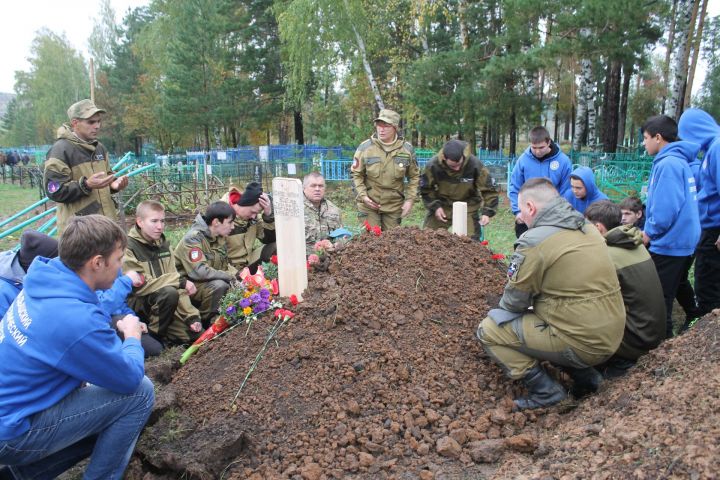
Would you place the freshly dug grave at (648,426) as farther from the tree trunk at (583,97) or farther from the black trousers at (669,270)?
the tree trunk at (583,97)

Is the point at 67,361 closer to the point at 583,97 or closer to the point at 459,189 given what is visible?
the point at 459,189

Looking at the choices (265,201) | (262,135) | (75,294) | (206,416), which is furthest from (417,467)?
(262,135)

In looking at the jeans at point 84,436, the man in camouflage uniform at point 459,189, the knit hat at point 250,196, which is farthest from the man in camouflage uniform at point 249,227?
the jeans at point 84,436

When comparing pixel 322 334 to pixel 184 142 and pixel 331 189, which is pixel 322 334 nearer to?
pixel 331 189

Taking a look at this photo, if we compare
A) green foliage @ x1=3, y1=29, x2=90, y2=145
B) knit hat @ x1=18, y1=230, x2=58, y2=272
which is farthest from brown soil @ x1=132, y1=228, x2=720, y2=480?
green foliage @ x1=3, y1=29, x2=90, y2=145

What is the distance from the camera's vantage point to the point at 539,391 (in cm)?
300

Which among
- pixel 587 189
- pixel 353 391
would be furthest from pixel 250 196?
pixel 587 189

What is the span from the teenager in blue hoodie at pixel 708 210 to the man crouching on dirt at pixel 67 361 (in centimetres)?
429

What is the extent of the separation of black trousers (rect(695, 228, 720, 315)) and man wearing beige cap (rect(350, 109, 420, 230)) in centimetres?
281

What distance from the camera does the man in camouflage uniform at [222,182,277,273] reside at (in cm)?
536

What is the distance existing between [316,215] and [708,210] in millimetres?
3632

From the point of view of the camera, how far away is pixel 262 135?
43062 millimetres

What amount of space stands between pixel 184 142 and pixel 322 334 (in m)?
43.0

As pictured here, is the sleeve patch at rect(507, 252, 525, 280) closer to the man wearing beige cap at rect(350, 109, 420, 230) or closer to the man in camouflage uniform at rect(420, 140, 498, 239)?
the man in camouflage uniform at rect(420, 140, 498, 239)
